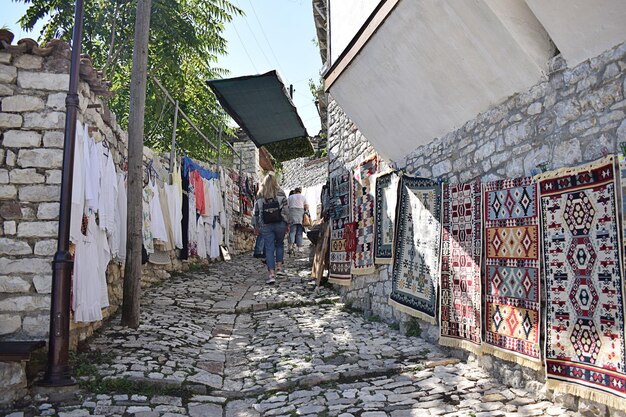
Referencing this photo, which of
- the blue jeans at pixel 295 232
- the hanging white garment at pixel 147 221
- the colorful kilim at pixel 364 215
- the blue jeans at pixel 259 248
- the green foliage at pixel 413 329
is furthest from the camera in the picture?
the blue jeans at pixel 295 232

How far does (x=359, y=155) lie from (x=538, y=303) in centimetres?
422

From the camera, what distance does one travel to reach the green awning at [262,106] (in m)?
8.52

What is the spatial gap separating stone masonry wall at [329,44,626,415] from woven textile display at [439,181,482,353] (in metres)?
0.17

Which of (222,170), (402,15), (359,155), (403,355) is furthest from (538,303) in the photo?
(222,170)

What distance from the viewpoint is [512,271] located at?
382cm

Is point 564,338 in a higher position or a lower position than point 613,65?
lower

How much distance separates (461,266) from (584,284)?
4.62 feet

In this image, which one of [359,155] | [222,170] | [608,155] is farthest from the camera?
[222,170]

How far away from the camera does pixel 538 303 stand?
3.53 meters

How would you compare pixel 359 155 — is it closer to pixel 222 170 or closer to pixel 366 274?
pixel 366 274

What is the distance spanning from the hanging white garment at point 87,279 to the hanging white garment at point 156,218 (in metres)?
2.31

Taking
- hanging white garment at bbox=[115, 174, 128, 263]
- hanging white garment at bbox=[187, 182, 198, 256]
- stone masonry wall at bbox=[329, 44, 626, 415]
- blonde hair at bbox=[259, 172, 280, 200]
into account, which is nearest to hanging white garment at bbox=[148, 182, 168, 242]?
hanging white garment at bbox=[115, 174, 128, 263]

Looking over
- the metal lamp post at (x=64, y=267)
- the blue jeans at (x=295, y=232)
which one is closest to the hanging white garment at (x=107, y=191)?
the metal lamp post at (x=64, y=267)

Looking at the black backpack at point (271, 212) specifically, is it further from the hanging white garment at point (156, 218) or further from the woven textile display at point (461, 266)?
the woven textile display at point (461, 266)
